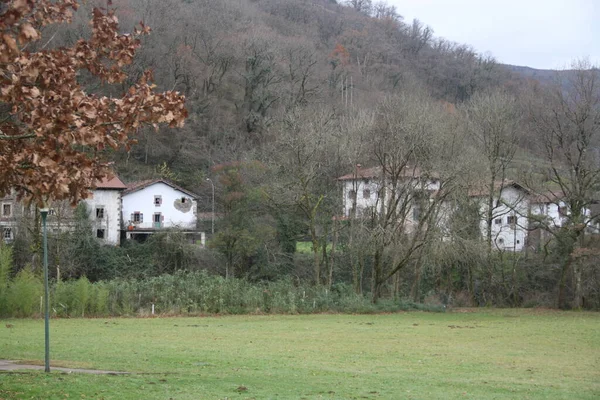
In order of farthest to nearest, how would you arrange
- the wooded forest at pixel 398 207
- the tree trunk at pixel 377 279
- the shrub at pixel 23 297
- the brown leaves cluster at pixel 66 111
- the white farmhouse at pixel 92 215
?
the white farmhouse at pixel 92 215
the tree trunk at pixel 377 279
the wooded forest at pixel 398 207
the shrub at pixel 23 297
the brown leaves cluster at pixel 66 111

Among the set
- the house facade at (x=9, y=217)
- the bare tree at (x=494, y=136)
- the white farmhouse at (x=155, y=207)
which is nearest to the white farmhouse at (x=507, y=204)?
the bare tree at (x=494, y=136)

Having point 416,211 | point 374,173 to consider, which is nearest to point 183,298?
point 374,173

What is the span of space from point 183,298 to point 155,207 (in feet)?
76.8

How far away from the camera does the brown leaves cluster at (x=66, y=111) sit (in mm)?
8266

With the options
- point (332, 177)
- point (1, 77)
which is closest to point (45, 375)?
point (1, 77)

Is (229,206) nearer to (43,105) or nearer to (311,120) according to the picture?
(311,120)

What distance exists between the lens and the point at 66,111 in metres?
8.28

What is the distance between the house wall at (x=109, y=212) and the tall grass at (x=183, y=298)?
Answer: 18.5 m

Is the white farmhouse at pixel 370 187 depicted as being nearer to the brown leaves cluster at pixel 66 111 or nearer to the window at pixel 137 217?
the window at pixel 137 217

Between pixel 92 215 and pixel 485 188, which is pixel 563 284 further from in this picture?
pixel 92 215

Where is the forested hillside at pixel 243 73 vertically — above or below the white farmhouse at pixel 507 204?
above

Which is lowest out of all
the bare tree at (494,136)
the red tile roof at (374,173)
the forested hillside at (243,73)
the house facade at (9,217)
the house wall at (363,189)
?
the house facade at (9,217)

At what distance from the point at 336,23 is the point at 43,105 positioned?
132623 mm

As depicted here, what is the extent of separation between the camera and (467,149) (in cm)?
4428
